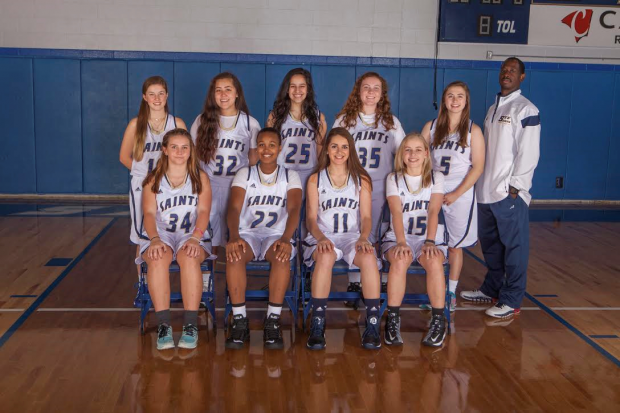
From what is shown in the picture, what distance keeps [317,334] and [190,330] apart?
705 millimetres

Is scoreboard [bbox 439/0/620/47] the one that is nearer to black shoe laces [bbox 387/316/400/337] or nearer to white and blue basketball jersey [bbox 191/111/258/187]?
white and blue basketball jersey [bbox 191/111/258/187]

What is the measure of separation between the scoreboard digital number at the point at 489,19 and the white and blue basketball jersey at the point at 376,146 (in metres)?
4.07

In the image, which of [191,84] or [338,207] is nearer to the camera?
[338,207]

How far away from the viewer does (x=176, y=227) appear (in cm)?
397

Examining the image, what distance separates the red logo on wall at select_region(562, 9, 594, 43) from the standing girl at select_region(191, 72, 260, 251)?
547cm

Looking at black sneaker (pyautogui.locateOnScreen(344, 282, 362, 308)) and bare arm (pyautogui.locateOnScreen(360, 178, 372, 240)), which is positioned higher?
bare arm (pyautogui.locateOnScreen(360, 178, 372, 240))

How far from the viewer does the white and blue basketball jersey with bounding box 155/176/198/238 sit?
395 centimetres

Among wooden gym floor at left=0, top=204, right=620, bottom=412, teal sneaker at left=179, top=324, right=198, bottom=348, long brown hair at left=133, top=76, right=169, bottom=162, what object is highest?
long brown hair at left=133, top=76, right=169, bottom=162

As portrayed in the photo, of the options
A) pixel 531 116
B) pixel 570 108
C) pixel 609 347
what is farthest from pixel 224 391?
pixel 570 108

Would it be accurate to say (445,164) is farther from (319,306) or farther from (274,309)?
(274,309)

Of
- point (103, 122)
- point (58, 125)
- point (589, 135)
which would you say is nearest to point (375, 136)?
point (103, 122)

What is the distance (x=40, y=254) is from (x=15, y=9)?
3757 mm

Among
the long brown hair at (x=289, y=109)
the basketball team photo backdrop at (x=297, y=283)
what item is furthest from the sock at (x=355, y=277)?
the long brown hair at (x=289, y=109)

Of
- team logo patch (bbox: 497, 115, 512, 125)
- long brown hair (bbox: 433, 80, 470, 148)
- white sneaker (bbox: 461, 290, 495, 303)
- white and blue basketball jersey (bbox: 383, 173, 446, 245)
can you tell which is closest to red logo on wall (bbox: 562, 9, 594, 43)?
team logo patch (bbox: 497, 115, 512, 125)
